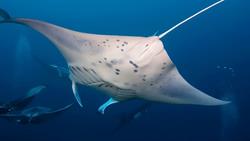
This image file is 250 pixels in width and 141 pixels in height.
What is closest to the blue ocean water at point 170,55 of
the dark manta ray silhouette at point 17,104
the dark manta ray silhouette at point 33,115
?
the dark manta ray silhouette at point 33,115

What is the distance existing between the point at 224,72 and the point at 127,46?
33.3 feet

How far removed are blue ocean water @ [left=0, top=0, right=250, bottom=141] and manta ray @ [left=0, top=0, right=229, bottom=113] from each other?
4558 mm

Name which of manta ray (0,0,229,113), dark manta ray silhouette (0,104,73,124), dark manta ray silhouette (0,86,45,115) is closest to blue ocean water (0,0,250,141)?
dark manta ray silhouette (0,104,73,124)

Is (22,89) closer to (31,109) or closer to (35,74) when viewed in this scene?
(35,74)

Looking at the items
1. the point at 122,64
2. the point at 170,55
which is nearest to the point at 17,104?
the point at 122,64

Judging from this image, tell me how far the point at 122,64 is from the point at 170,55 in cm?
1012

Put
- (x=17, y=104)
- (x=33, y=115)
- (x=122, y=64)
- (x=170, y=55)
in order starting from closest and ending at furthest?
(x=122, y=64) < (x=17, y=104) < (x=33, y=115) < (x=170, y=55)

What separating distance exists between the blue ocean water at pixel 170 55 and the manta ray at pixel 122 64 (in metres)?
4.56

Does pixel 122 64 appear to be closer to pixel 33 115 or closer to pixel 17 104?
pixel 17 104

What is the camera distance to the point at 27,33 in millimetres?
11211

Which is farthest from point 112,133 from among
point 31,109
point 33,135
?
point 31,109

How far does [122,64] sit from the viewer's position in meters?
2.45

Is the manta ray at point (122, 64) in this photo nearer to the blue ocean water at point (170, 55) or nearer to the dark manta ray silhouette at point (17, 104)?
the dark manta ray silhouette at point (17, 104)

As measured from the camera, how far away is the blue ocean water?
31.0 ft
